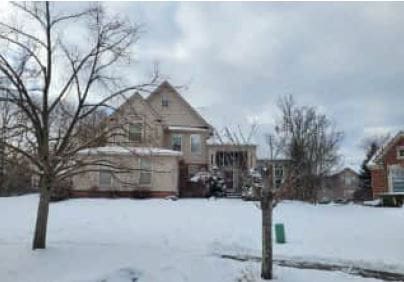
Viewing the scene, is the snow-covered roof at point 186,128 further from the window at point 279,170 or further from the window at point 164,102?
the window at point 279,170

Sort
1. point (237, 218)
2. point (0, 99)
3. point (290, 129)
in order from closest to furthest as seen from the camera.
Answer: point (0, 99) → point (237, 218) → point (290, 129)

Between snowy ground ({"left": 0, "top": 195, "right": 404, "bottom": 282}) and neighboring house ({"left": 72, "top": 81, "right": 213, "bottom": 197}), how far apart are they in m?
2.14

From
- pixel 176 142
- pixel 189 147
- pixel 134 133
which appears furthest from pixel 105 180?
pixel 134 133

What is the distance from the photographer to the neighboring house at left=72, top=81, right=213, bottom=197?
1678cm

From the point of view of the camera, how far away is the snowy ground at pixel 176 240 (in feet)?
43.4

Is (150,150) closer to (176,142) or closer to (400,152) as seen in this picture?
(176,142)

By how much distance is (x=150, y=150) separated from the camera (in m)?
17.7

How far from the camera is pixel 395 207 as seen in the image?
100 ft

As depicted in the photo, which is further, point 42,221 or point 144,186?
point 144,186

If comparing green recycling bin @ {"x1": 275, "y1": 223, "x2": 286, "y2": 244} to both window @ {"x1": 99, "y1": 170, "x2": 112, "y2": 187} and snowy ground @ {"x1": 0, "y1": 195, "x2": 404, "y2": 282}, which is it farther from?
window @ {"x1": 99, "y1": 170, "x2": 112, "y2": 187}

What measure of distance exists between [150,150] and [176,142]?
66.9ft

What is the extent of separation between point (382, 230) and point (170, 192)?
15278mm

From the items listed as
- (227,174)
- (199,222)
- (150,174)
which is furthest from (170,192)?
(199,222)

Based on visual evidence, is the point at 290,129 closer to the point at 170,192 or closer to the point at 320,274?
the point at 170,192
